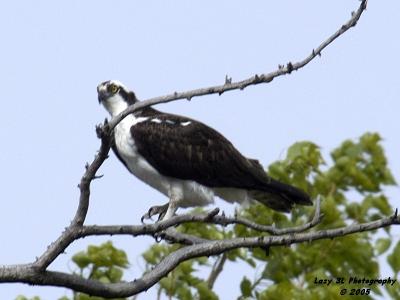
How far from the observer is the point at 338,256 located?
12883mm

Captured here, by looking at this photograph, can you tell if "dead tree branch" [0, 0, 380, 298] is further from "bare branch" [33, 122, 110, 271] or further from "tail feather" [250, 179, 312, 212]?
"tail feather" [250, 179, 312, 212]

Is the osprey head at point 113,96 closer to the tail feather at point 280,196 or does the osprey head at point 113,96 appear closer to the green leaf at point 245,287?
the tail feather at point 280,196

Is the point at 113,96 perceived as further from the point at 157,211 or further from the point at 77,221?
the point at 77,221

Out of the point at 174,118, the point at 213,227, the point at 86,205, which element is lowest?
the point at 86,205

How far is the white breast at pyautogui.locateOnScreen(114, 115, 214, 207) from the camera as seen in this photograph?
12109mm

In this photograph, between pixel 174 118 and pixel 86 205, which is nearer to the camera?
pixel 86 205

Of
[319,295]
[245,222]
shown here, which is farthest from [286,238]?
[319,295]

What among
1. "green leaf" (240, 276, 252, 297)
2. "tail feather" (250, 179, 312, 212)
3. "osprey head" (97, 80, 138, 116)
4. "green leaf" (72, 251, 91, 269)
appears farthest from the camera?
"osprey head" (97, 80, 138, 116)

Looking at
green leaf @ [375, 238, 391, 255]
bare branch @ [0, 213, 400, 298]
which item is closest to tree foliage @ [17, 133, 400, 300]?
green leaf @ [375, 238, 391, 255]

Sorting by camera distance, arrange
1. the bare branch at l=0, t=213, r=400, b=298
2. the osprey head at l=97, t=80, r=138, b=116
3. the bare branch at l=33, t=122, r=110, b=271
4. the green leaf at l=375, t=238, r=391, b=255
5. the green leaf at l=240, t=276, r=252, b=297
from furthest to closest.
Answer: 1. the osprey head at l=97, t=80, r=138, b=116
2. the green leaf at l=240, t=276, r=252, b=297
3. the green leaf at l=375, t=238, r=391, b=255
4. the bare branch at l=0, t=213, r=400, b=298
5. the bare branch at l=33, t=122, r=110, b=271

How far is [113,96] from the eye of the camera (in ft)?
41.9

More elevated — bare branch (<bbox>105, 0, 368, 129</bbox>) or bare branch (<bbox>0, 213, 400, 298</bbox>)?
bare branch (<bbox>105, 0, 368, 129</bbox>)

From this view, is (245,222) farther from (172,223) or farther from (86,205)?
(86,205)

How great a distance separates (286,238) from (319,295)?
3.23 metres
